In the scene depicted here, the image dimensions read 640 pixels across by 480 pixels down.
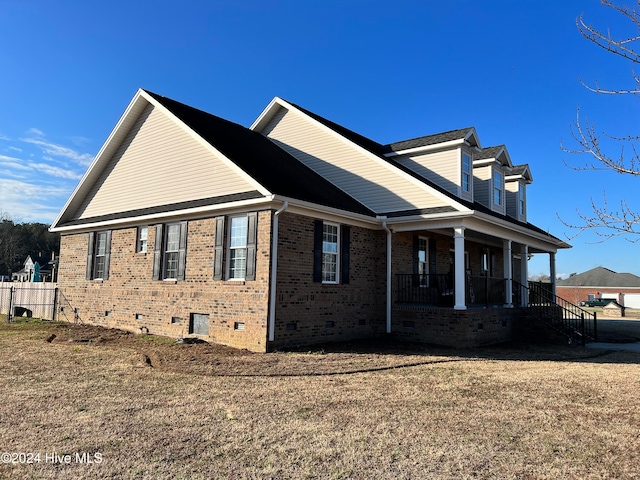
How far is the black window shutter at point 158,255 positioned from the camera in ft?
46.5

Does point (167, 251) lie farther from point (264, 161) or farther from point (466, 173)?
point (466, 173)

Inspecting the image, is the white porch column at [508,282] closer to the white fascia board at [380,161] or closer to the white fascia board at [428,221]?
the white fascia board at [428,221]

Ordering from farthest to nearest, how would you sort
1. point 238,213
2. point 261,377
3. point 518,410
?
point 238,213 → point 261,377 → point 518,410

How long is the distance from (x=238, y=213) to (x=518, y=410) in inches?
318

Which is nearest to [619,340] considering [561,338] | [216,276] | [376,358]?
[561,338]

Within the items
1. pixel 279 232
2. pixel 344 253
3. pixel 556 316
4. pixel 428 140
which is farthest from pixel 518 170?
pixel 279 232

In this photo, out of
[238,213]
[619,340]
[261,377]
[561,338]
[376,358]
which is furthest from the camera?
[619,340]

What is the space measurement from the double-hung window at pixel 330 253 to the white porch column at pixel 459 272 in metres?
2.95

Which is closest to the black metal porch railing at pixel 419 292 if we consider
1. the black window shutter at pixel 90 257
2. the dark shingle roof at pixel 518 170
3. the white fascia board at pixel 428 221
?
the white fascia board at pixel 428 221

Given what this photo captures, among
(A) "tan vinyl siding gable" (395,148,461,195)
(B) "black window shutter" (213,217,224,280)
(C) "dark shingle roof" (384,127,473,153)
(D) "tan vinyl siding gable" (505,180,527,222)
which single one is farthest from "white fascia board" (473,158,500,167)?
(B) "black window shutter" (213,217,224,280)

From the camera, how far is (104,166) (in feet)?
A: 56.7

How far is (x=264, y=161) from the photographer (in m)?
14.2

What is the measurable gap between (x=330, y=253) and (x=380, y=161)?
3533 millimetres

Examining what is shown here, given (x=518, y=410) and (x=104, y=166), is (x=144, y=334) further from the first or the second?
(x=518, y=410)
